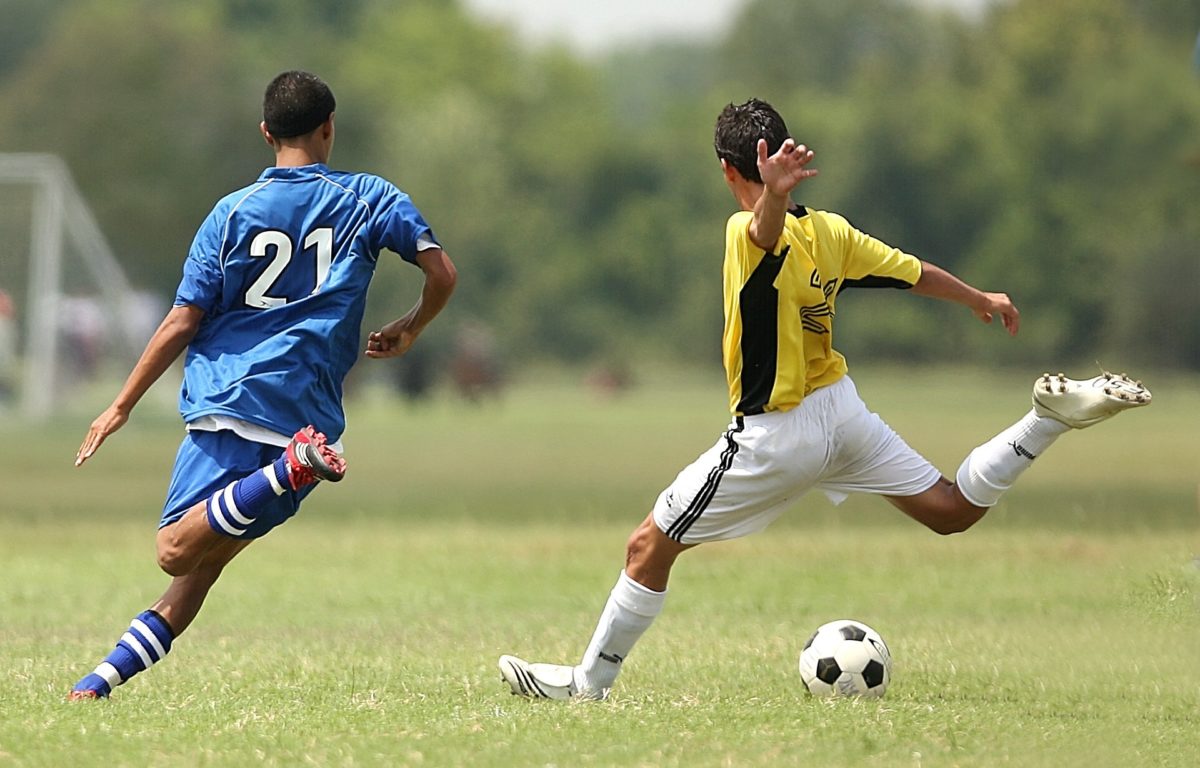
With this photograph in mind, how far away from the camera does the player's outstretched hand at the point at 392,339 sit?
6879 millimetres

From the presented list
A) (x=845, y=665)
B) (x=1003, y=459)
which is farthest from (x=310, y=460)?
(x=1003, y=459)

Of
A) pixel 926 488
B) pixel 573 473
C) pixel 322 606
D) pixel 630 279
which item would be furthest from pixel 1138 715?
pixel 630 279

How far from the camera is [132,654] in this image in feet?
21.5

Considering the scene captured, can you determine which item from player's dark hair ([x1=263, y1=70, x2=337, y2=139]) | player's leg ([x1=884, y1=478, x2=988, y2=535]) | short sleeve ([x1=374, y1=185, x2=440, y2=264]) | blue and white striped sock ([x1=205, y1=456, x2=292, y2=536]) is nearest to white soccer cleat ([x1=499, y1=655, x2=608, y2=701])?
blue and white striped sock ([x1=205, y1=456, x2=292, y2=536])

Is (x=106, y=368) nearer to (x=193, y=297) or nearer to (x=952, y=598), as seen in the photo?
(x=952, y=598)

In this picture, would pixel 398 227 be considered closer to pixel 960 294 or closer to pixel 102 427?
pixel 102 427

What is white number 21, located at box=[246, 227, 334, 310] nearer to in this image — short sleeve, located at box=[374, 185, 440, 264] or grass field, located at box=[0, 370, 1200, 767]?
short sleeve, located at box=[374, 185, 440, 264]

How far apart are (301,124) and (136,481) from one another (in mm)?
13541

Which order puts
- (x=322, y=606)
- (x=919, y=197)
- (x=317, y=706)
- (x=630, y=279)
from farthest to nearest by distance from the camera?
(x=630, y=279) → (x=919, y=197) → (x=322, y=606) → (x=317, y=706)

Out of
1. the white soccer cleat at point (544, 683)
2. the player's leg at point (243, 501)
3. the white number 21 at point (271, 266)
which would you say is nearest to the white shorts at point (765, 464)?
the white soccer cleat at point (544, 683)

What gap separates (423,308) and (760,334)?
1188 mm

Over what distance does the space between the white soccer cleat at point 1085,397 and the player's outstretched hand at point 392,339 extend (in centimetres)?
223

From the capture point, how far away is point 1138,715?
645 centimetres

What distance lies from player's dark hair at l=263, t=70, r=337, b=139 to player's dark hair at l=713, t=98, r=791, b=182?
1353 millimetres
